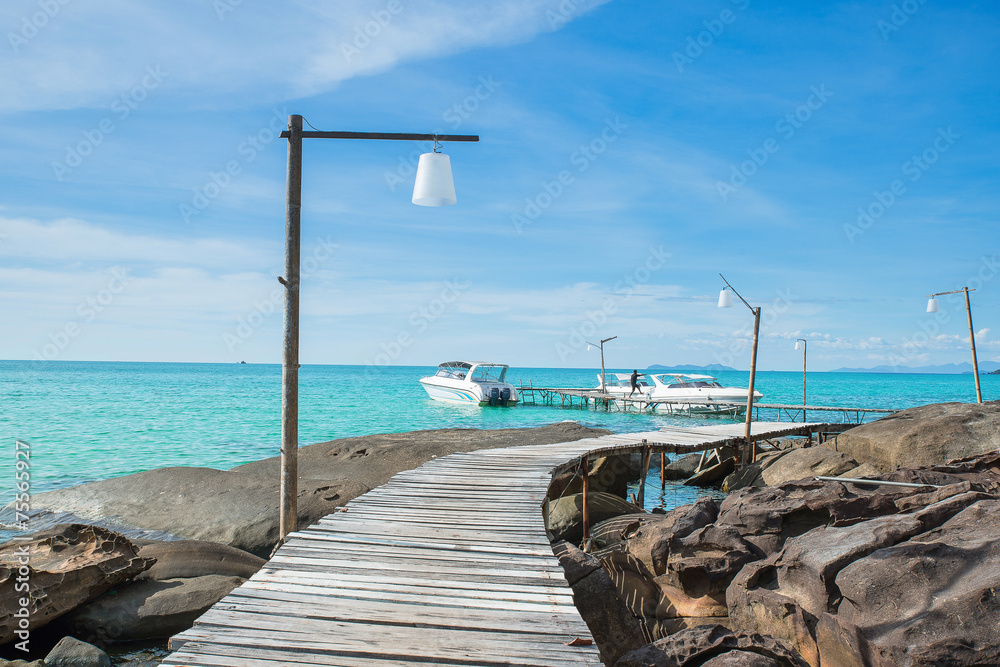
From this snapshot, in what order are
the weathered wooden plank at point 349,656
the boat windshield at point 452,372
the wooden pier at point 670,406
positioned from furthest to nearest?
the boat windshield at point 452,372 → the wooden pier at point 670,406 → the weathered wooden plank at point 349,656

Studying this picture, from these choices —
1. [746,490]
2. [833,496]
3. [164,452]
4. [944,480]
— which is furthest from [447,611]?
[164,452]

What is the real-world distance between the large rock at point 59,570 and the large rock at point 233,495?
115 inches

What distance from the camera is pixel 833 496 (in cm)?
756

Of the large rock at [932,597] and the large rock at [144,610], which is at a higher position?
the large rock at [932,597]

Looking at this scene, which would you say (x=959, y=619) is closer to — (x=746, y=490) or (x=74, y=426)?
(x=746, y=490)

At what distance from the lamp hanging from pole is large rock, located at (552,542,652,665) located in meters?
3.55

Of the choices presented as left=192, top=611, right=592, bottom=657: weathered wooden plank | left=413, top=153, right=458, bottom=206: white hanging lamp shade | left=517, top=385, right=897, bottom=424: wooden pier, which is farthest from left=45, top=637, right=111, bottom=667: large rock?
left=517, top=385, right=897, bottom=424: wooden pier

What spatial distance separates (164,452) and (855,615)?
2253 centimetres

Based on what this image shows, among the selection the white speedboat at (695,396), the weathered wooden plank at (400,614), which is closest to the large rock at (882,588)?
the weathered wooden plank at (400,614)

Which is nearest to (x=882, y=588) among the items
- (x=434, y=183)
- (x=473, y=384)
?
(x=434, y=183)

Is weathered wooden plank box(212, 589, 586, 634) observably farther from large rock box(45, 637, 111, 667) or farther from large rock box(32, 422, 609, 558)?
large rock box(32, 422, 609, 558)

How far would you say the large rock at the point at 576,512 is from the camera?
11.0 metres

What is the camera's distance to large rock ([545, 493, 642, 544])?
36.2ft

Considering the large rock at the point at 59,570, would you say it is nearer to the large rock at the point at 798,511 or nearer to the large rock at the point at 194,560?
the large rock at the point at 194,560
